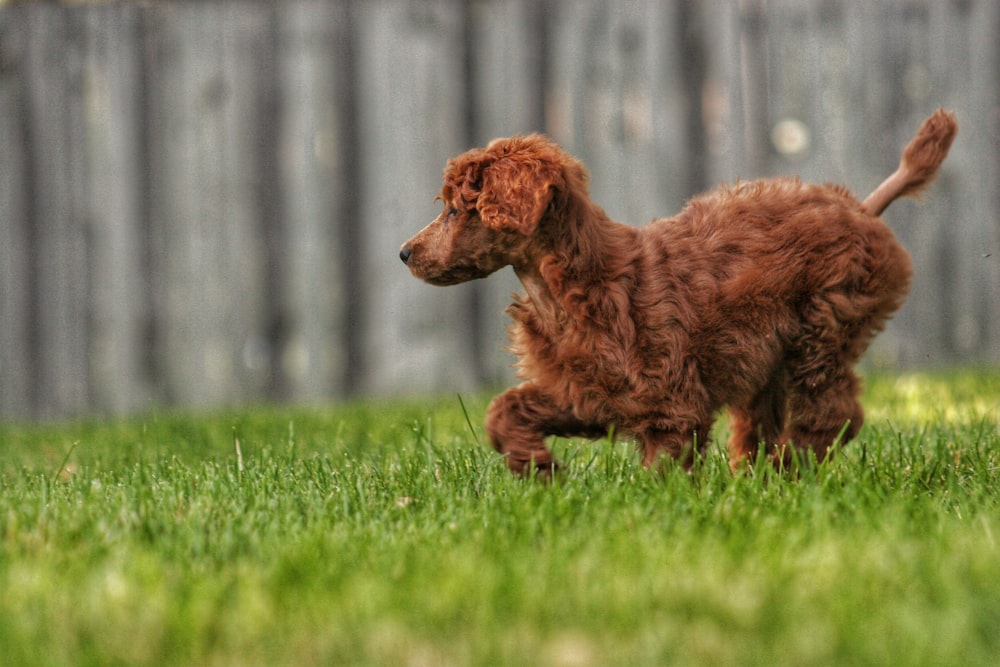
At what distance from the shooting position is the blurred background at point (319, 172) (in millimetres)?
6578

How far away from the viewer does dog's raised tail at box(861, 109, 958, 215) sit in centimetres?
377

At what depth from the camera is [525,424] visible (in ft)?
10.7

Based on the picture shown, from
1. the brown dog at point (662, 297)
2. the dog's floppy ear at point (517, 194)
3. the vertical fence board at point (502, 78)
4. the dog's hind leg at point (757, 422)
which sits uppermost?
the vertical fence board at point (502, 78)

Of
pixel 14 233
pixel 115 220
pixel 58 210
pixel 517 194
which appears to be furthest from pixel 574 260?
pixel 14 233

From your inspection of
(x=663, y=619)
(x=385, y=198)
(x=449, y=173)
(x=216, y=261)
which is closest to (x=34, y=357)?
(x=216, y=261)

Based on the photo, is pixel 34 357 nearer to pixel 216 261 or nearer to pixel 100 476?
pixel 216 261

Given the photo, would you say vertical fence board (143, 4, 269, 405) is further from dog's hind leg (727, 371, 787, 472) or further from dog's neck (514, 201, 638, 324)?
dog's neck (514, 201, 638, 324)

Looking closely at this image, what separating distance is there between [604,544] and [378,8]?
16.4 ft

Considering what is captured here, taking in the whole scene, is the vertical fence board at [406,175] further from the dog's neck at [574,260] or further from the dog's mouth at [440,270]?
the dog's neck at [574,260]

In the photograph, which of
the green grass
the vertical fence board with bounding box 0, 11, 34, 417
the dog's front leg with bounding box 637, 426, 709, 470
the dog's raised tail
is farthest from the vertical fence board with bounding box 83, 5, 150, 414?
the dog's raised tail

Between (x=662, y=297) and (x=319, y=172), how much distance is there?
12.5ft

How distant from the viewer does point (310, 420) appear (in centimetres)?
502

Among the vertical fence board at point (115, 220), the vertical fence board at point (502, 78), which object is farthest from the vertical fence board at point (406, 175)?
the vertical fence board at point (115, 220)

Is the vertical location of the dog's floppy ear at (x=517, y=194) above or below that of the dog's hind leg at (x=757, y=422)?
above
